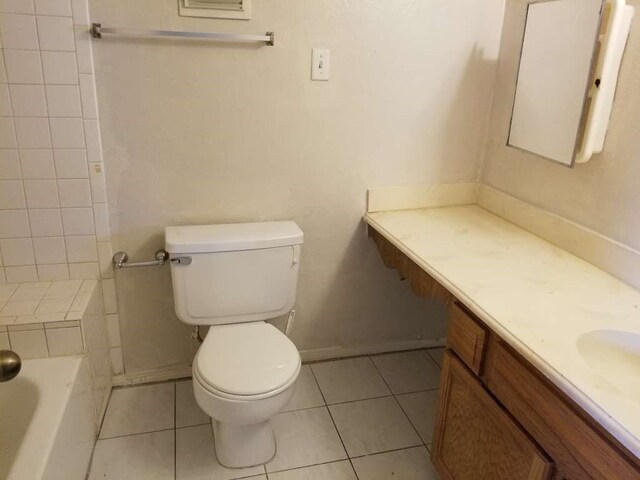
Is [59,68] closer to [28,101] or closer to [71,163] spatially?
[28,101]

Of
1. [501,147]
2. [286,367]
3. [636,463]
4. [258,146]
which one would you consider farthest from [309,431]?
Answer: [501,147]

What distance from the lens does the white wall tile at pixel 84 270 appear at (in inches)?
73.7

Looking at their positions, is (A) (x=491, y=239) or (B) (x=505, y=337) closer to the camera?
(B) (x=505, y=337)

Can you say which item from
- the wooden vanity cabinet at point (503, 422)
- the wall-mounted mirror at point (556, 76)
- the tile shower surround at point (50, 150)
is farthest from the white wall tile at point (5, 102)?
the wall-mounted mirror at point (556, 76)

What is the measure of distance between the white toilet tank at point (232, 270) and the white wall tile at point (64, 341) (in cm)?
35

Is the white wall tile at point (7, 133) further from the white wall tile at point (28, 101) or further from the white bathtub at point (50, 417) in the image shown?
the white bathtub at point (50, 417)

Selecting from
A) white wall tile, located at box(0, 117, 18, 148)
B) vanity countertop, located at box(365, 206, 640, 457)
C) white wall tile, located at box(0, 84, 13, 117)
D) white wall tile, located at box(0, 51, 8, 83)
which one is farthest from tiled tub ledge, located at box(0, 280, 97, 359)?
vanity countertop, located at box(365, 206, 640, 457)

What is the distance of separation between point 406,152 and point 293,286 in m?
0.74

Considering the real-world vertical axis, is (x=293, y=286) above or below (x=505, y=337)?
below

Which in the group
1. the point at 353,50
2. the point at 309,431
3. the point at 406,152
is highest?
the point at 353,50

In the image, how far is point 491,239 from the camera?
181 centimetres

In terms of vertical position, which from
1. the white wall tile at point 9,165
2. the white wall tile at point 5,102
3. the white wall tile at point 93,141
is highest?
the white wall tile at point 5,102

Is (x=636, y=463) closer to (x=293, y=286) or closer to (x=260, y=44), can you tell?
(x=293, y=286)

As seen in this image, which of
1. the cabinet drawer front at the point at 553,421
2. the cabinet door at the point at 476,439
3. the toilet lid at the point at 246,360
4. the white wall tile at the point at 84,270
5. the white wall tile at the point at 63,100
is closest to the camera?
the cabinet drawer front at the point at 553,421
